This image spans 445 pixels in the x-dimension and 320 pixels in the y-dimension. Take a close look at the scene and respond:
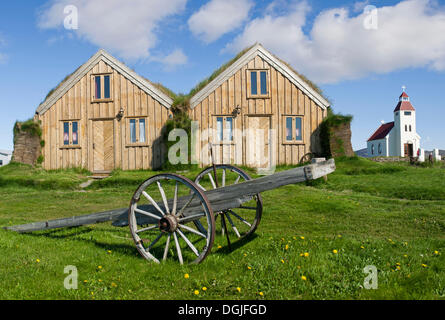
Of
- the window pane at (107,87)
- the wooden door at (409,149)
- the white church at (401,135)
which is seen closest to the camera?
the window pane at (107,87)

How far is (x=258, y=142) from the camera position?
19250 millimetres

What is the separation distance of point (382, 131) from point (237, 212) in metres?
53.6

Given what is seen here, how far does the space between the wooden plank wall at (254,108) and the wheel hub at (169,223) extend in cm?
1415

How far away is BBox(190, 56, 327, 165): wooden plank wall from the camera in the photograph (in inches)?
755

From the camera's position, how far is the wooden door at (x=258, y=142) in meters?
19.2

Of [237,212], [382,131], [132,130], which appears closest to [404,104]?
[382,131]

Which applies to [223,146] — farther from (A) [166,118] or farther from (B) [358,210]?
(B) [358,210]

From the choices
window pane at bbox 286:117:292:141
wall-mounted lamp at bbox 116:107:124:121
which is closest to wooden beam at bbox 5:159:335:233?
window pane at bbox 286:117:292:141

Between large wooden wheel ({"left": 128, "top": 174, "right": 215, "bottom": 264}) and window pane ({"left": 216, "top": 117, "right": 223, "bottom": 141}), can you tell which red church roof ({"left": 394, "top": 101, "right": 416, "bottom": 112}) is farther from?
large wooden wheel ({"left": 128, "top": 174, "right": 215, "bottom": 264})

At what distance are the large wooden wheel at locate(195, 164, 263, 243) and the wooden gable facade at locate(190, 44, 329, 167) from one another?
4177 mm

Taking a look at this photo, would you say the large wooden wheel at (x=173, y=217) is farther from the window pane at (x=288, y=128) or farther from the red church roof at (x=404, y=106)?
the red church roof at (x=404, y=106)

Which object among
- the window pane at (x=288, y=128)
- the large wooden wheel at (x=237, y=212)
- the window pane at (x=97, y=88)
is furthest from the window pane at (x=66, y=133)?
the window pane at (x=288, y=128)
